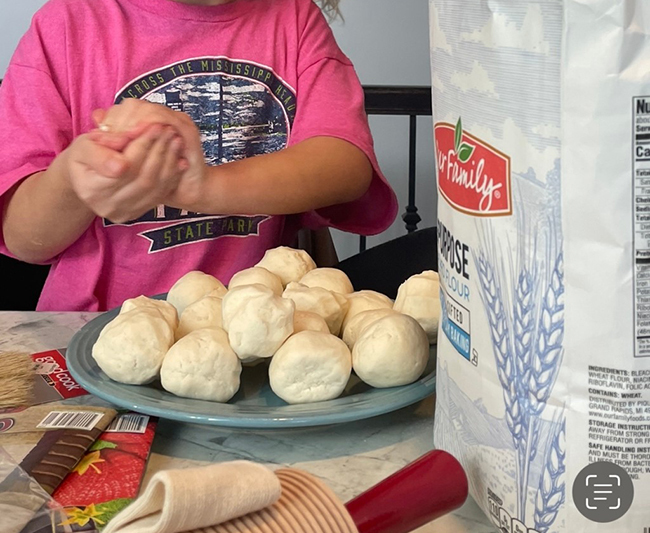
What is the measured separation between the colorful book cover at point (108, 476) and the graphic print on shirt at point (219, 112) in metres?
0.47

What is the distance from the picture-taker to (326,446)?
0.51 meters

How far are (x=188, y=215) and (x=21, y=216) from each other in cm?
21

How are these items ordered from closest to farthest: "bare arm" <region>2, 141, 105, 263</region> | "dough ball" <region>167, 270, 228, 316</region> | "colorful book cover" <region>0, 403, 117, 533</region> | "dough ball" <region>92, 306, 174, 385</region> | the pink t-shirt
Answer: "colorful book cover" <region>0, 403, 117, 533</region> < "dough ball" <region>92, 306, 174, 385</region> < "dough ball" <region>167, 270, 228, 316</region> < "bare arm" <region>2, 141, 105, 263</region> < the pink t-shirt

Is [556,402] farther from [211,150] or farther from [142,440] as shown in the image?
[211,150]

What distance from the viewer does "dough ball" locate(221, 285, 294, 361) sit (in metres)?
0.51

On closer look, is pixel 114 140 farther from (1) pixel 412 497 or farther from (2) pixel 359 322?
(1) pixel 412 497

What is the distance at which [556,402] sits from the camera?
0.34 meters

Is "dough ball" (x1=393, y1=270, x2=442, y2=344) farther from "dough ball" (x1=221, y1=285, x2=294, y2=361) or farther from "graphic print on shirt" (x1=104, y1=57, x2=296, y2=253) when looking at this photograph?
"graphic print on shirt" (x1=104, y1=57, x2=296, y2=253)

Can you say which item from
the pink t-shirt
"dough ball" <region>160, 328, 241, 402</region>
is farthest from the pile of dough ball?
the pink t-shirt

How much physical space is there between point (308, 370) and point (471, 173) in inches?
7.6

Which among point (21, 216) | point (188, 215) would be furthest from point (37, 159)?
point (188, 215)

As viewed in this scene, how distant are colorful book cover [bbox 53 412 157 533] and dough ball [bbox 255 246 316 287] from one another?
183mm

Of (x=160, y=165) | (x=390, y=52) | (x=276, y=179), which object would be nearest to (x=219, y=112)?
(x=276, y=179)

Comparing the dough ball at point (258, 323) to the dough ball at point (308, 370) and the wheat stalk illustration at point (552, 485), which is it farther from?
the wheat stalk illustration at point (552, 485)
